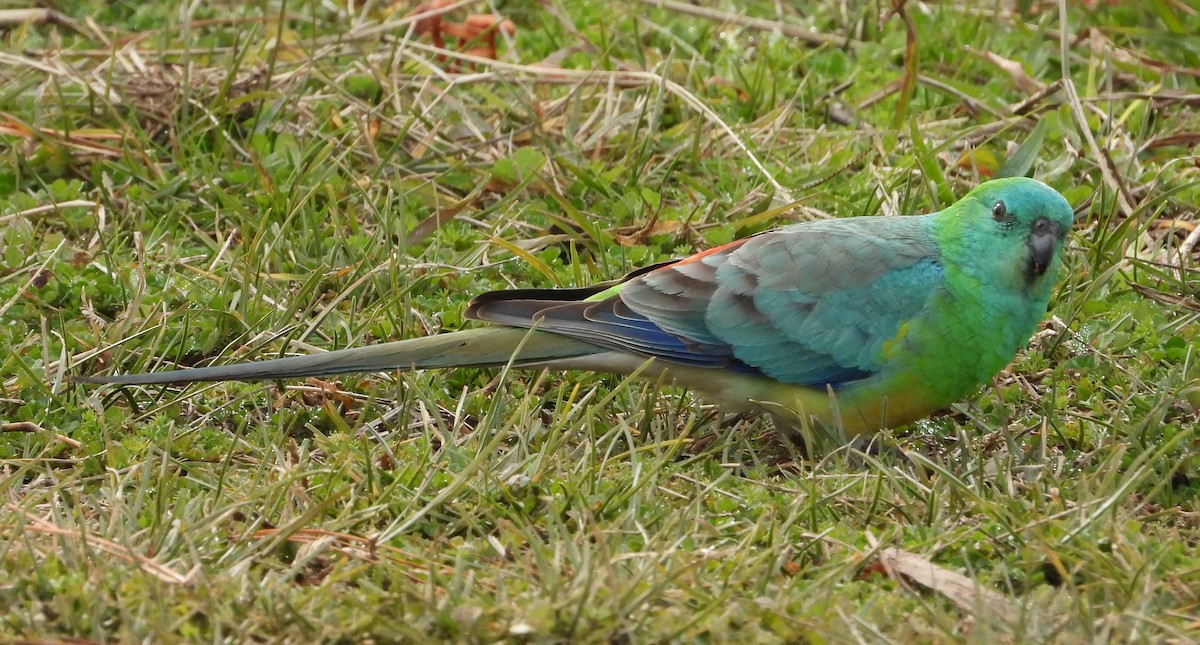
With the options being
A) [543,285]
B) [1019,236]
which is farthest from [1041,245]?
[543,285]

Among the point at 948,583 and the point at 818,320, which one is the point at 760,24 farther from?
the point at 948,583

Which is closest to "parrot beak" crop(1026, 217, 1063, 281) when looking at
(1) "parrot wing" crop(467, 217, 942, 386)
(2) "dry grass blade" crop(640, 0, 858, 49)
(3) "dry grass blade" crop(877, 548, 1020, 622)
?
(1) "parrot wing" crop(467, 217, 942, 386)

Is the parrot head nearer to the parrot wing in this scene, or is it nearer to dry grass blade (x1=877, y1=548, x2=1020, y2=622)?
the parrot wing

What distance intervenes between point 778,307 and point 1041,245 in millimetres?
756

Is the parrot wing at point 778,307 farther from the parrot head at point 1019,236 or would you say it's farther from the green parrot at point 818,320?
the parrot head at point 1019,236

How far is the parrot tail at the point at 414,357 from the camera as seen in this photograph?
12.6ft

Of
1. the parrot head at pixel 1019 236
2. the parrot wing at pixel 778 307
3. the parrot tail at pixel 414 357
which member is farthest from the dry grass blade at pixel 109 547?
the parrot head at pixel 1019 236

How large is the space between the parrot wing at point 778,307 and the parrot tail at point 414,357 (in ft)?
0.22

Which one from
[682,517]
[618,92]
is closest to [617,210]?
[618,92]

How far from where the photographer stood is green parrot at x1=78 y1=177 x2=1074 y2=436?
3939 millimetres

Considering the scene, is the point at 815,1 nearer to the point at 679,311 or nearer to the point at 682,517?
the point at 679,311

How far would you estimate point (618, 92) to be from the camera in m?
5.91

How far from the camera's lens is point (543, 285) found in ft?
16.1

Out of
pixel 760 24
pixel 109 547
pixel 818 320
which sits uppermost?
pixel 760 24
